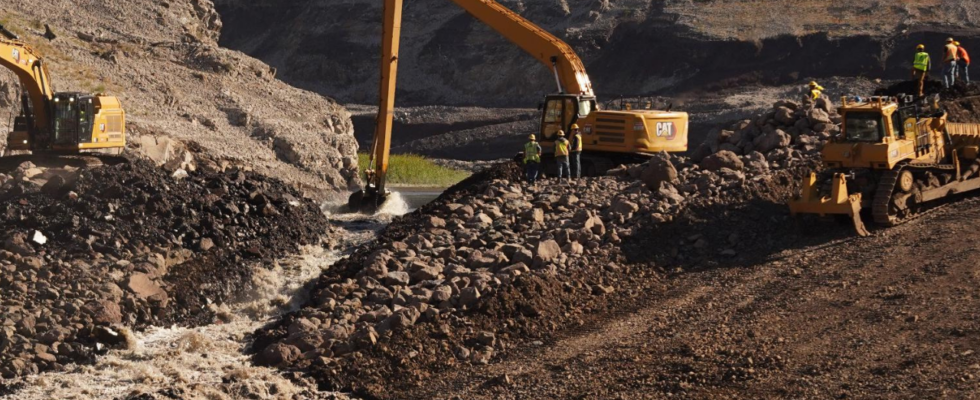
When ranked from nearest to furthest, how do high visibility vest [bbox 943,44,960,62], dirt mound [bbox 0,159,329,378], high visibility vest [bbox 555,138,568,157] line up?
dirt mound [bbox 0,159,329,378]
high visibility vest [bbox 555,138,568,157]
high visibility vest [bbox 943,44,960,62]

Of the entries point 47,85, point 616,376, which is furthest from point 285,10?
point 616,376

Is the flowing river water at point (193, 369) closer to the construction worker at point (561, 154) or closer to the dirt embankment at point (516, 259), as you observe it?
the dirt embankment at point (516, 259)

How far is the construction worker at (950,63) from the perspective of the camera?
89.7ft

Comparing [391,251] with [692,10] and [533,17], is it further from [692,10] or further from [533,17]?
[533,17]

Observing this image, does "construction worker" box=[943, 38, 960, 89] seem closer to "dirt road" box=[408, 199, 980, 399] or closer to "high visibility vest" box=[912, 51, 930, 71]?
"high visibility vest" box=[912, 51, 930, 71]

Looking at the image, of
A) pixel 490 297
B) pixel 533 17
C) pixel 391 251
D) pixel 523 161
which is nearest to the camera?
pixel 490 297

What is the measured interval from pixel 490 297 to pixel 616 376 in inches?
121

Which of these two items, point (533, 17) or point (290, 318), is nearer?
point (290, 318)

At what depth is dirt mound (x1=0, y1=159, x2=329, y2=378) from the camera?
1905 centimetres

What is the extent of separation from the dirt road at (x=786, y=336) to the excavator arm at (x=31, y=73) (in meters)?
15.0

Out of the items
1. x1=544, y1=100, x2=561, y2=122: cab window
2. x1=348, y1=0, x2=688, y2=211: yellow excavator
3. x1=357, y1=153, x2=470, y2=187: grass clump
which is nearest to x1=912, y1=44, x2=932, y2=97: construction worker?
x1=348, y1=0, x2=688, y2=211: yellow excavator

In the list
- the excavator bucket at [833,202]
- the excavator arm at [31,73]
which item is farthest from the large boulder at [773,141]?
the excavator arm at [31,73]

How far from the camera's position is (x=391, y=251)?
21.2 metres

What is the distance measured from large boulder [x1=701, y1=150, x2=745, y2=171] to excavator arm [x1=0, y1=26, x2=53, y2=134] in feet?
46.0
